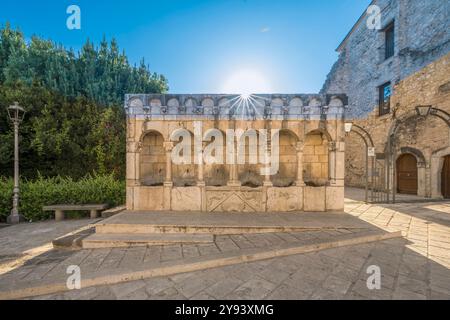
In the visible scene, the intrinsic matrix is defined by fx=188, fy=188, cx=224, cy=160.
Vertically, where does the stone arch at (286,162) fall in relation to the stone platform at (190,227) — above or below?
above

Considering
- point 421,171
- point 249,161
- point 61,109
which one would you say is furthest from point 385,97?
point 61,109

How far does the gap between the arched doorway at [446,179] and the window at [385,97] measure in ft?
14.9

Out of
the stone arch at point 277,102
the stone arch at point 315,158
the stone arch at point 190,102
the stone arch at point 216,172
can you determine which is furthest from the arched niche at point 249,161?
the stone arch at point 190,102

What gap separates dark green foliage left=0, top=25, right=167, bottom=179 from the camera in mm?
9578

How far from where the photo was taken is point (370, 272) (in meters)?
2.84

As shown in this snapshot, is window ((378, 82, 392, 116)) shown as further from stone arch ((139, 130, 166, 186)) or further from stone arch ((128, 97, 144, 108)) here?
stone arch ((128, 97, 144, 108))

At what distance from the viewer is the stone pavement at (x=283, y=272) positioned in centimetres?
246

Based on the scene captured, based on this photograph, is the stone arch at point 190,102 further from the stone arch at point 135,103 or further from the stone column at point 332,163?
the stone column at point 332,163

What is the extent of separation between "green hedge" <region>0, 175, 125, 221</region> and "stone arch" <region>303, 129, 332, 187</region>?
7.09 m

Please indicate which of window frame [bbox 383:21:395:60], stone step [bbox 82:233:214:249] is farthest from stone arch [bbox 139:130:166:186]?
window frame [bbox 383:21:395:60]

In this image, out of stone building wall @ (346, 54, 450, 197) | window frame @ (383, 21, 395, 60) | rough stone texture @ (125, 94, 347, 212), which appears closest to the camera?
rough stone texture @ (125, 94, 347, 212)
